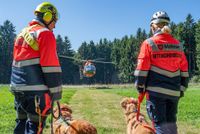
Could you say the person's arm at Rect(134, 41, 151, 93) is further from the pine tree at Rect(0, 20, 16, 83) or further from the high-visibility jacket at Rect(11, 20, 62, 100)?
the pine tree at Rect(0, 20, 16, 83)

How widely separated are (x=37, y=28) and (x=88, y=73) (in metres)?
41.8

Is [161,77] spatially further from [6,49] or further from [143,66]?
[6,49]

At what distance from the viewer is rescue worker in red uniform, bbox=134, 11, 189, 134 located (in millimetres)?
6590

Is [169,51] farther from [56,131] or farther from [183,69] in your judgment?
[56,131]

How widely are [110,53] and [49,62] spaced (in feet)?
433

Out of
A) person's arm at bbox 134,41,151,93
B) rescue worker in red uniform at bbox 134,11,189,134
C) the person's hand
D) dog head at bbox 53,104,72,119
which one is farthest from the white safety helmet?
dog head at bbox 53,104,72,119

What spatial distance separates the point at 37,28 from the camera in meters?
6.05

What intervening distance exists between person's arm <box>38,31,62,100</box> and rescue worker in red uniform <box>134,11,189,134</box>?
141cm

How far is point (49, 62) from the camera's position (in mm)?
5801

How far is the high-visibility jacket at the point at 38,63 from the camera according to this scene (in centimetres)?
581

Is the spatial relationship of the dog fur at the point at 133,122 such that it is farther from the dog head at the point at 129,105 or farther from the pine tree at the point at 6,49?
the pine tree at the point at 6,49

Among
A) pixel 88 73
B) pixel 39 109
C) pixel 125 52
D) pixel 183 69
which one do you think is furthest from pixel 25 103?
pixel 125 52

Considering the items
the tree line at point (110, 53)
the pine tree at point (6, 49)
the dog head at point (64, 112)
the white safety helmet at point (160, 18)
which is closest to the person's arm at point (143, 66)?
the white safety helmet at point (160, 18)

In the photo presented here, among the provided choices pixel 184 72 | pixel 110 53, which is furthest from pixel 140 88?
pixel 110 53
